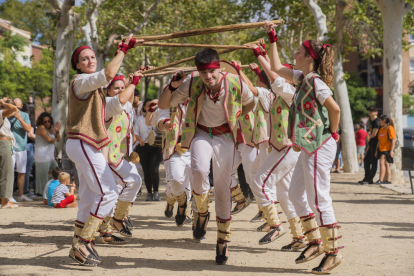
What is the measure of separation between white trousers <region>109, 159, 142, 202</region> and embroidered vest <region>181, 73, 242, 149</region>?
1424 mm

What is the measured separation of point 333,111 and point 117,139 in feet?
9.70

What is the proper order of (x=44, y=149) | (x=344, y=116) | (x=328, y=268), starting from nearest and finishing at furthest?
(x=328, y=268), (x=44, y=149), (x=344, y=116)

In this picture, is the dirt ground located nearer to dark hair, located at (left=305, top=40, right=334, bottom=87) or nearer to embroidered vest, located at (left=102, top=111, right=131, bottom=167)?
embroidered vest, located at (left=102, top=111, right=131, bottom=167)

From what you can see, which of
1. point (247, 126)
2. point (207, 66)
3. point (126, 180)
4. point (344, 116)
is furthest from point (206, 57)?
point (344, 116)

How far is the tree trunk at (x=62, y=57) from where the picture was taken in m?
14.1

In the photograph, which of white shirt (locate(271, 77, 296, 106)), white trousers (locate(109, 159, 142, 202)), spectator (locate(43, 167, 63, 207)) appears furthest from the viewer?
spectator (locate(43, 167, 63, 207))

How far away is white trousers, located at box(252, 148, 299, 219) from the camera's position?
20.7 feet

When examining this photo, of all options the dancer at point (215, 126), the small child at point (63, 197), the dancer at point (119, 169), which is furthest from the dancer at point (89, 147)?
the small child at point (63, 197)

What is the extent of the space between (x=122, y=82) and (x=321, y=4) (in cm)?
1884

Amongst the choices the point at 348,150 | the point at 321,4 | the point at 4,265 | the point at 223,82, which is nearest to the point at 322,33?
the point at 348,150

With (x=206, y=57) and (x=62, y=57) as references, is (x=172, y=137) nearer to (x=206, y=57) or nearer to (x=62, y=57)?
(x=206, y=57)

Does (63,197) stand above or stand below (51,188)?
below

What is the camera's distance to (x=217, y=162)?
558cm

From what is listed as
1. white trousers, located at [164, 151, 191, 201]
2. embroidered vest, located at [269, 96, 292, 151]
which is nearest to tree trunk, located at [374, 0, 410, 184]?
white trousers, located at [164, 151, 191, 201]
